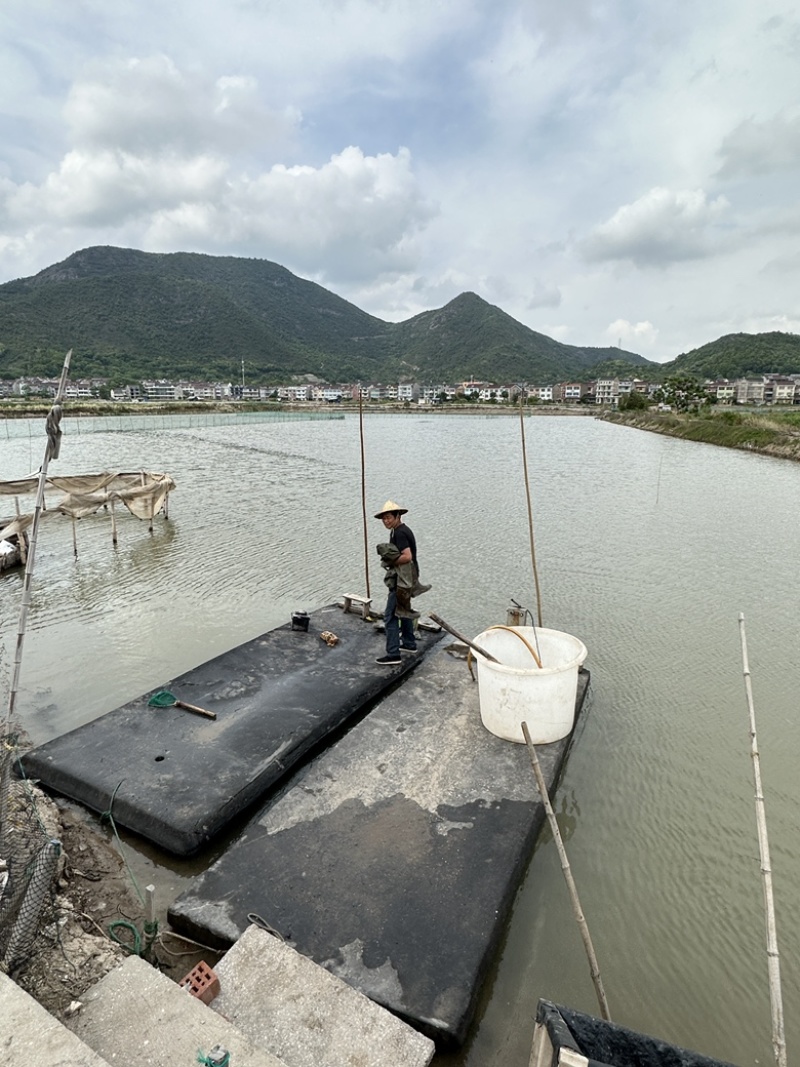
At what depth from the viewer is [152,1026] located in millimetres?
2117

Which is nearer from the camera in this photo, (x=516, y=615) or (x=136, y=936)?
(x=136, y=936)

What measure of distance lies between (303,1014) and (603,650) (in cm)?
547

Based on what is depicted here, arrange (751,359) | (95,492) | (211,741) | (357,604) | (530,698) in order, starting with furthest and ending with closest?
1. (751,359)
2. (95,492)
3. (357,604)
4. (211,741)
5. (530,698)

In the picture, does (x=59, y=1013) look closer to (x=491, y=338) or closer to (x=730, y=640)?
(x=730, y=640)

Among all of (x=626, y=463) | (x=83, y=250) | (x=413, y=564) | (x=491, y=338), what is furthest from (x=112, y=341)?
(x=413, y=564)

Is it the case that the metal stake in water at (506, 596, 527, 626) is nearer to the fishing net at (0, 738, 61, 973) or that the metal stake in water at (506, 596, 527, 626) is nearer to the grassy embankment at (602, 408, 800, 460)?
the fishing net at (0, 738, 61, 973)

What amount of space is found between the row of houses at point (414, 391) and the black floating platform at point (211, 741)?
84891 mm

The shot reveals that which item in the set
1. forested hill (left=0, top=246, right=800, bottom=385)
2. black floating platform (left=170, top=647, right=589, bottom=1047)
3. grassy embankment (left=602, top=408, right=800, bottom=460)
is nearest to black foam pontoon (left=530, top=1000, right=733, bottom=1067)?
black floating platform (left=170, top=647, right=589, bottom=1047)

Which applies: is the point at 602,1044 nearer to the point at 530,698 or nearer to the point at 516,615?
the point at 530,698

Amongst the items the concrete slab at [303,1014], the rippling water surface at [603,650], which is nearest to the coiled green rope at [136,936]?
the concrete slab at [303,1014]

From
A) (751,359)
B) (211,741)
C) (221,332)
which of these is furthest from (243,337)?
(211,741)

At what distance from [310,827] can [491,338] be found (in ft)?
589

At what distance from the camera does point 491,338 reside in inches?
6663

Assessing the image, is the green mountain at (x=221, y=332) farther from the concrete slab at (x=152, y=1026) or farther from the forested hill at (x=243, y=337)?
the concrete slab at (x=152, y=1026)
